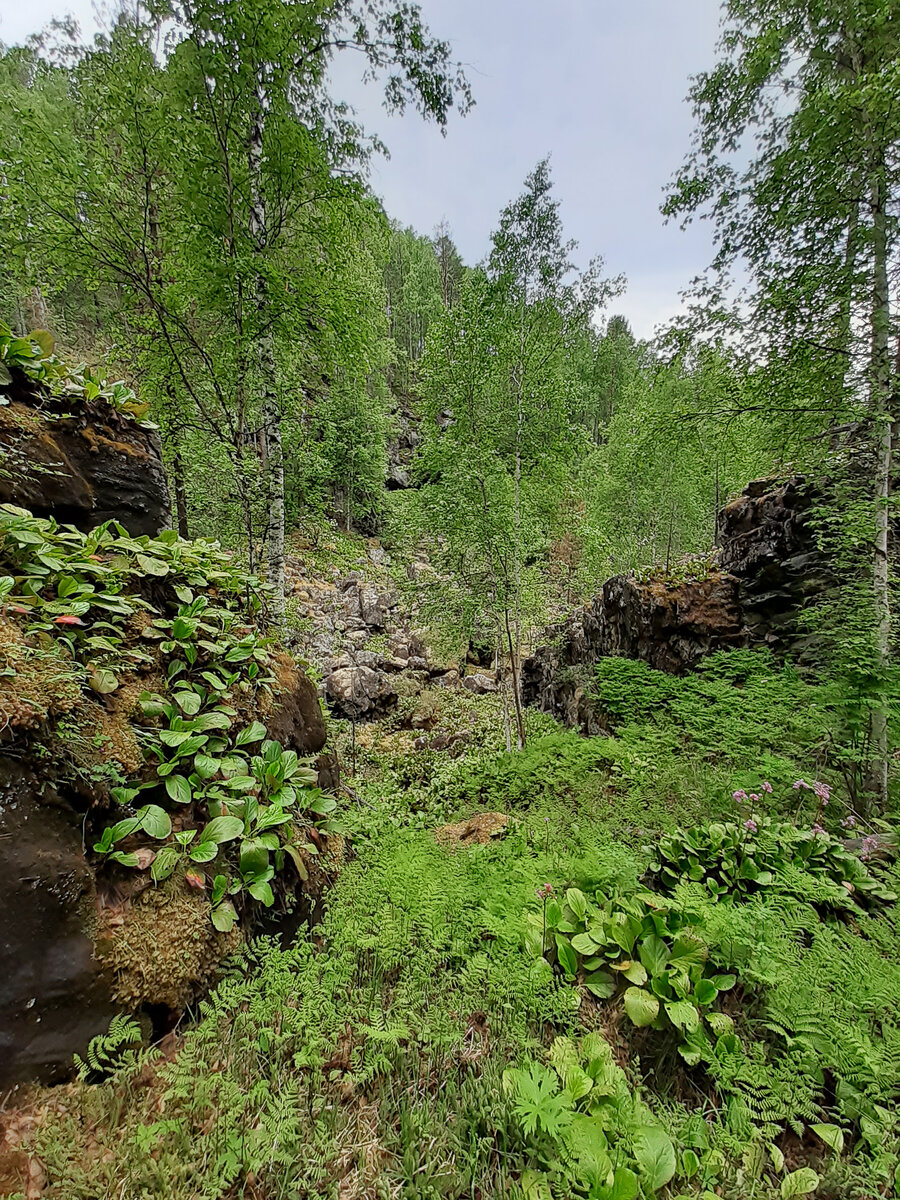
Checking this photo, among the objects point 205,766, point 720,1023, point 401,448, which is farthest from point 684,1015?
point 401,448

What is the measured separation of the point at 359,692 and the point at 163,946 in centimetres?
840

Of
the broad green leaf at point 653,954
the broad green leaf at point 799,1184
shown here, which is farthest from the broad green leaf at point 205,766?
the broad green leaf at point 799,1184

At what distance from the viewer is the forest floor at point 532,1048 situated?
1.37 m

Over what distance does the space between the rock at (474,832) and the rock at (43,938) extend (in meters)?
2.50

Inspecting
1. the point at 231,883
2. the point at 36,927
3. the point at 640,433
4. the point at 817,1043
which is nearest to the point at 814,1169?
the point at 817,1043

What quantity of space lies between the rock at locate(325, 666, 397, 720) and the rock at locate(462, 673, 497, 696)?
238cm

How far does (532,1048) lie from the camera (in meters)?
1.86

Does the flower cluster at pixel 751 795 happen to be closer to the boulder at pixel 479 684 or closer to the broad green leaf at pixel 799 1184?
the broad green leaf at pixel 799 1184

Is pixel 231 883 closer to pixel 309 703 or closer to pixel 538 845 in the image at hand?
pixel 309 703

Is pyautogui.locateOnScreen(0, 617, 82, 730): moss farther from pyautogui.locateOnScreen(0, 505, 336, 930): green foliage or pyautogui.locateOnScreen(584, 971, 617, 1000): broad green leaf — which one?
pyautogui.locateOnScreen(584, 971, 617, 1000): broad green leaf

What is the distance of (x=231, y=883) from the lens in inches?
79.7

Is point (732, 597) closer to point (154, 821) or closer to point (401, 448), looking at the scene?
point (154, 821)

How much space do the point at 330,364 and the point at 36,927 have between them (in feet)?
17.6

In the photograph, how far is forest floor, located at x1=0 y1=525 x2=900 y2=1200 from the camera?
1374mm
